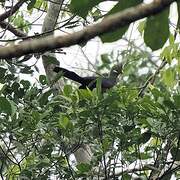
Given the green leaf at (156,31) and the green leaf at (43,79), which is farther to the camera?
the green leaf at (43,79)

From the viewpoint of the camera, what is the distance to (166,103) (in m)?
2.10

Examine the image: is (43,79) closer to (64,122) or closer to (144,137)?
(64,122)

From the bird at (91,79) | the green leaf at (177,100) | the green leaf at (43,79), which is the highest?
the bird at (91,79)

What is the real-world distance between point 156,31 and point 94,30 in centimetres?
23

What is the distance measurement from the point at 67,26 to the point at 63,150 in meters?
0.72

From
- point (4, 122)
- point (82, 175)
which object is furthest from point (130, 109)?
point (4, 122)

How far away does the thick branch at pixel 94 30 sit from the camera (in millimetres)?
507

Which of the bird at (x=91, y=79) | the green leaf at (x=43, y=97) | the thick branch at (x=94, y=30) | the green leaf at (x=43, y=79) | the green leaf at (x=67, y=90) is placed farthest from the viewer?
the bird at (x=91, y=79)

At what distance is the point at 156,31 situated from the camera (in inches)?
28.7

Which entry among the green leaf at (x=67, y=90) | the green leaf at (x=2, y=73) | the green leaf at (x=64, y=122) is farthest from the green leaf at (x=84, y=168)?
the green leaf at (x=2, y=73)

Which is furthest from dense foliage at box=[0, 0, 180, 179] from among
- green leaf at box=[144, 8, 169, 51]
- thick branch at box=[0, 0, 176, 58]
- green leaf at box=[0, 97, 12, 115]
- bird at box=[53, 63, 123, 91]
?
thick branch at box=[0, 0, 176, 58]

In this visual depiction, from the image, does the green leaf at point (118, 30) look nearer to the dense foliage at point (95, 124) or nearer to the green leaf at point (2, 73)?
the dense foliage at point (95, 124)

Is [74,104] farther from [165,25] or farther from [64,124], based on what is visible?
[165,25]

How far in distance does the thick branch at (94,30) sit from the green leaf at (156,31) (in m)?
0.20
